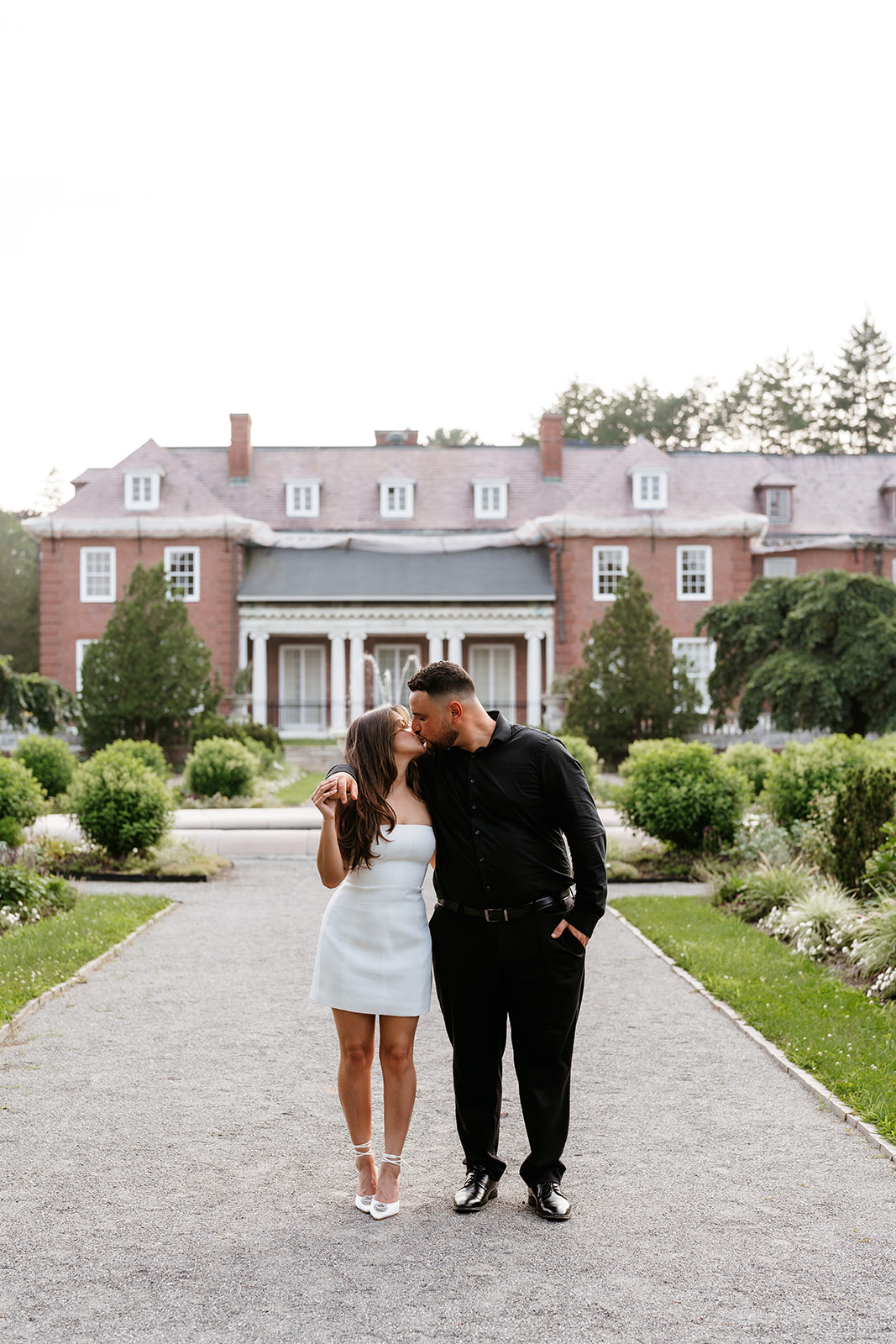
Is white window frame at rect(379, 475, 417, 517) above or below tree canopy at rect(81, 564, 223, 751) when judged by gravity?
above

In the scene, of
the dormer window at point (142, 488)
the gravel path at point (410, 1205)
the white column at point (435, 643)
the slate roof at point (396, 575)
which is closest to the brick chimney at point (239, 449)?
the dormer window at point (142, 488)

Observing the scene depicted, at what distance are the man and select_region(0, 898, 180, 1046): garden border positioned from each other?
10.2 ft

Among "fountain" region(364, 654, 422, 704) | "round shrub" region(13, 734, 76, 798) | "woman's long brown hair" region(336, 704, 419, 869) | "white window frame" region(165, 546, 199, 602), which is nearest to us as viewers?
"woman's long brown hair" region(336, 704, 419, 869)

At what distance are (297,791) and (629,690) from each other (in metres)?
7.38

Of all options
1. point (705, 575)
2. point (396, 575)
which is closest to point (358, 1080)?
point (396, 575)

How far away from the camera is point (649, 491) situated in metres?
37.2

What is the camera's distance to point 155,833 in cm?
1259

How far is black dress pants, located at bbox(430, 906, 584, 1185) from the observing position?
Result: 402 centimetres

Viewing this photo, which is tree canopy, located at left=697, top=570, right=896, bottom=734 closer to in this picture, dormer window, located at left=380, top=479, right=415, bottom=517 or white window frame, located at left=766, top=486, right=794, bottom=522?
white window frame, located at left=766, top=486, right=794, bottom=522

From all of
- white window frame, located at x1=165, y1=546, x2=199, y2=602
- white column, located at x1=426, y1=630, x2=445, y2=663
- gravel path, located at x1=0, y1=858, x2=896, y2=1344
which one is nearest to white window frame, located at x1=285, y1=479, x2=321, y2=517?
white window frame, located at x1=165, y1=546, x2=199, y2=602

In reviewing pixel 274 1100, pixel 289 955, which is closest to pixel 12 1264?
pixel 274 1100

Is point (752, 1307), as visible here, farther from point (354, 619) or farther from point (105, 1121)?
point (354, 619)

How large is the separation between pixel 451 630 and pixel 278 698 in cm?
588

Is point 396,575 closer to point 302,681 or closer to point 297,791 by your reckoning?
point 302,681
